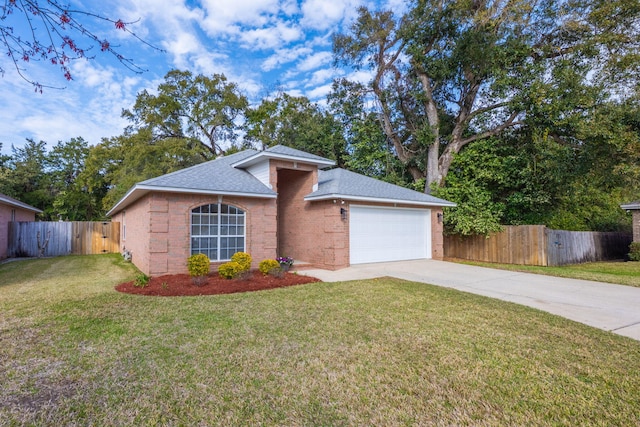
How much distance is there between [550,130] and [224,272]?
17.5 m

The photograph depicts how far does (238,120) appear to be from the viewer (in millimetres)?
30547

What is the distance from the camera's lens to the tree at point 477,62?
14766mm

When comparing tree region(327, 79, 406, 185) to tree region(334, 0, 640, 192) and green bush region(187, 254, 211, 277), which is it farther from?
green bush region(187, 254, 211, 277)

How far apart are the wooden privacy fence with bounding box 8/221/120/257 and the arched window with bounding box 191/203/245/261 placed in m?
12.1

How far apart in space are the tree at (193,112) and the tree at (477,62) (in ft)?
41.8

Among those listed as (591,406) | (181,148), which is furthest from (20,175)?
(591,406)

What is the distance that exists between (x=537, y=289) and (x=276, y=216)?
863 centimetres

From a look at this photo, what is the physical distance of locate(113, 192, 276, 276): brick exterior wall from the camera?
372 inches

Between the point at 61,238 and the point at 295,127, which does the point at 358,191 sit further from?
the point at 295,127

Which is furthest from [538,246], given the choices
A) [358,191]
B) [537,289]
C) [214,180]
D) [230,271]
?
[214,180]

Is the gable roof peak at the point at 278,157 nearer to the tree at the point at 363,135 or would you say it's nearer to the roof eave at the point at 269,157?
the roof eave at the point at 269,157

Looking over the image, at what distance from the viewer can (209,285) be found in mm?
8469

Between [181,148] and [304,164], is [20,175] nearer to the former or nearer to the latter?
[181,148]

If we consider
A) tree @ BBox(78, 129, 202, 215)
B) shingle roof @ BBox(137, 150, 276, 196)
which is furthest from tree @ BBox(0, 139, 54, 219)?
shingle roof @ BBox(137, 150, 276, 196)
